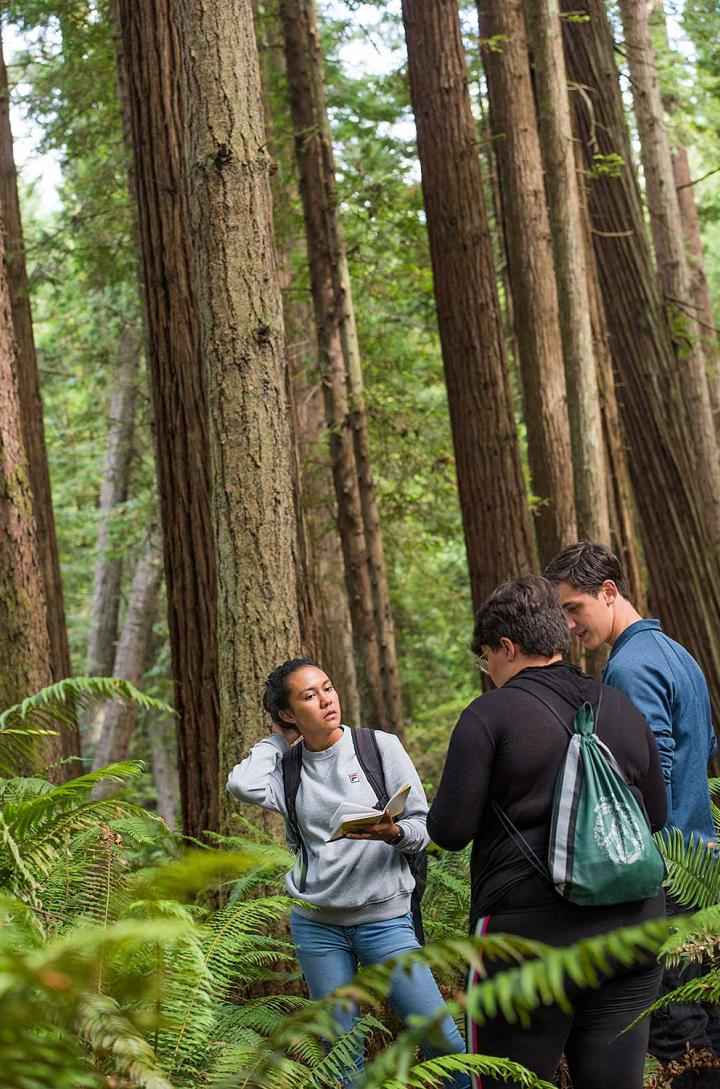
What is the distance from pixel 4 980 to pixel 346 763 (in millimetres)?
2191

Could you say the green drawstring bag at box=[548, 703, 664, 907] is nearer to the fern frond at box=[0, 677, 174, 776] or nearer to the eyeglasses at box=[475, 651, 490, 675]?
the eyeglasses at box=[475, 651, 490, 675]

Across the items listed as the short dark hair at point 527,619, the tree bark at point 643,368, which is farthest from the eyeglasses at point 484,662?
the tree bark at point 643,368

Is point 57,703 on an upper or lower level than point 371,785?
upper

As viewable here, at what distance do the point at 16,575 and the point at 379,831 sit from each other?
376 centimetres

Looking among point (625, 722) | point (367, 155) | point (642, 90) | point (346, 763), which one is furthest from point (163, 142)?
point (642, 90)

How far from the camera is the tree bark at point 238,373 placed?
4.86 metres

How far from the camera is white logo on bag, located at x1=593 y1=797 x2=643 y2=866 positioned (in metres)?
2.92

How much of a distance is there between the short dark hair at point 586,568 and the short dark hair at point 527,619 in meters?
0.57

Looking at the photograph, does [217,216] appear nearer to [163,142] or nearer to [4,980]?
[163,142]

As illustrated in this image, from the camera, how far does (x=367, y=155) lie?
13.6 m

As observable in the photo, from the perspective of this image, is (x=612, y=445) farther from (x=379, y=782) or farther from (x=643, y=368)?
(x=379, y=782)

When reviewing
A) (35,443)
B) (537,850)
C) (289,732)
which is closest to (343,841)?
(289,732)

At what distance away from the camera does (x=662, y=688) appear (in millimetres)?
3674

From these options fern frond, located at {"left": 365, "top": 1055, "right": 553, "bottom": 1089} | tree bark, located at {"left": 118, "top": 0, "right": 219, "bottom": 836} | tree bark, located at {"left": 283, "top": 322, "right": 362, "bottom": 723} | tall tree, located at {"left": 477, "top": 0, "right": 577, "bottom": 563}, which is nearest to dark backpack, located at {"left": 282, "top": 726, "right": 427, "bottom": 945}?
fern frond, located at {"left": 365, "top": 1055, "right": 553, "bottom": 1089}
